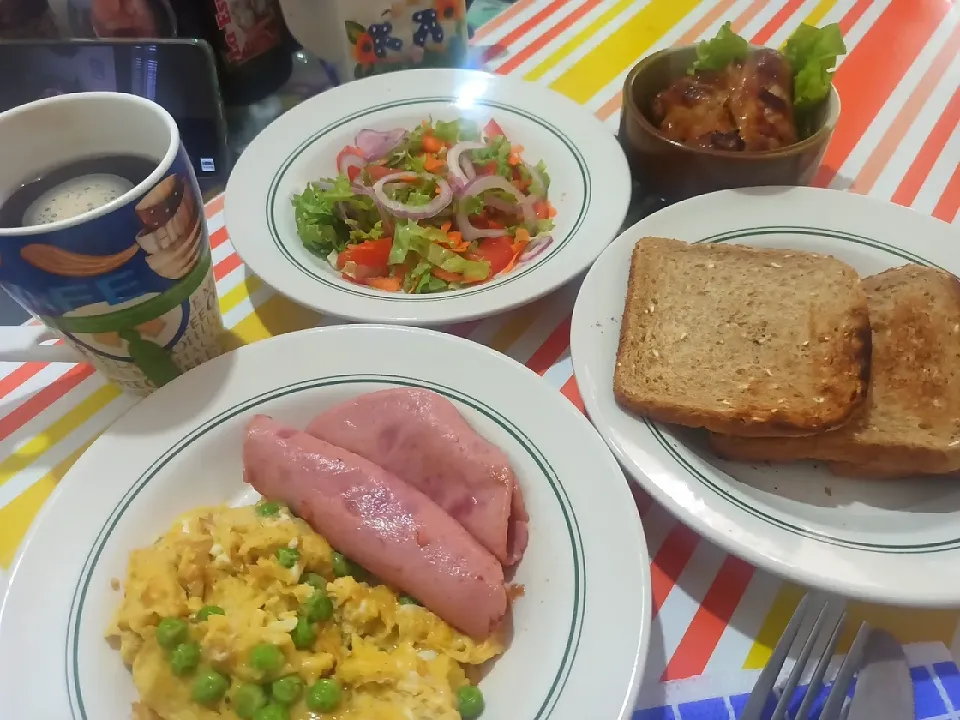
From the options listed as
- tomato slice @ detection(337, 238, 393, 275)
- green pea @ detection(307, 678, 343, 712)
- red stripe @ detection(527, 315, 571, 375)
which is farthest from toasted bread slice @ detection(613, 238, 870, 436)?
green pea @ detection(307, 678, 343, 712)

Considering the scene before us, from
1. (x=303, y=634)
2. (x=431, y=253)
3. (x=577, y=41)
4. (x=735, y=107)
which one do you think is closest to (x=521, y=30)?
(x=577, y=41)

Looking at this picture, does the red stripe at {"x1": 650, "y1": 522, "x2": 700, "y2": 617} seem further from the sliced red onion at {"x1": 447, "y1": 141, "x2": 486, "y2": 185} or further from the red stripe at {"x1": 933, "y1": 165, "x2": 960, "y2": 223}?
the red stripe at {"x1": 933, "y1": 165, "x2": 960, "y2": 223}

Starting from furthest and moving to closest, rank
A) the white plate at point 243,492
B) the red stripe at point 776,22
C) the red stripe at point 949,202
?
1. the red stripe at point 776,22
2. the red stripe at point 949,202
3. the white plate at point 243,492

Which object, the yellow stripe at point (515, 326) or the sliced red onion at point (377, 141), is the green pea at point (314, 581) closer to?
the yellow stripe at point (515, 326)

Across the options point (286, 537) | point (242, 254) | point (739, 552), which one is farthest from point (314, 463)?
point (739, 552)

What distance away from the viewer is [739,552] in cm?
130

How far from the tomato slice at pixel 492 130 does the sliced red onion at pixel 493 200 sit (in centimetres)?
29

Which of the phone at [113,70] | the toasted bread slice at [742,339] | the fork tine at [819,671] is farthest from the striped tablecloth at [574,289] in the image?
the phone at [113,70]

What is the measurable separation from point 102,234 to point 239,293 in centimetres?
70

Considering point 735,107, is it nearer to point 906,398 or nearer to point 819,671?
point 906,398

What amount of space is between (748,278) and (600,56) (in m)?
1.41

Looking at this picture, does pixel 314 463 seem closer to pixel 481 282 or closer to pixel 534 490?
pixel 534 490

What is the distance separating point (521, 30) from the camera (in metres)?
2.94

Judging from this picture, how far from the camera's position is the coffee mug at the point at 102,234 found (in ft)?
4.25
